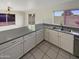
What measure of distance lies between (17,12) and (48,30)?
13.3 ft

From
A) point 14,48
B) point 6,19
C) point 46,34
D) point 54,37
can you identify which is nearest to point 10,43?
point 14,48

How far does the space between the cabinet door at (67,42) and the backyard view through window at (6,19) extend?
4.58 m

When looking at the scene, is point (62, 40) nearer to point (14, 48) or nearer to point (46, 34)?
point (46, 34)

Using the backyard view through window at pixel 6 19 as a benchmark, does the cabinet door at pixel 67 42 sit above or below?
below

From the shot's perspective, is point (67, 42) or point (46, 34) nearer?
point (67, 42)

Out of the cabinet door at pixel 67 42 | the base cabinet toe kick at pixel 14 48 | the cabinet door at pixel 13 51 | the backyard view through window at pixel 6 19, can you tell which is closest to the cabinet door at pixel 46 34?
the cabinet door at pixel 67 42

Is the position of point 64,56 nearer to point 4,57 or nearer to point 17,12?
point 4,57

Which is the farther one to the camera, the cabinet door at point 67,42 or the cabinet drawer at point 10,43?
the cabinet door at point 67,42

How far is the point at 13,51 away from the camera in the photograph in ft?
Answer: 8.98

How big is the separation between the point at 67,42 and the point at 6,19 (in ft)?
17.6

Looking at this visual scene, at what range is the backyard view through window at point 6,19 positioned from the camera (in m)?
7.08

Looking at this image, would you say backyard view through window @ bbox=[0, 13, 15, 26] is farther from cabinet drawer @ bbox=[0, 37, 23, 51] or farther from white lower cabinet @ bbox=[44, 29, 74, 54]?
cabinet drawer @ bbox=[0, 37, 23, 51]

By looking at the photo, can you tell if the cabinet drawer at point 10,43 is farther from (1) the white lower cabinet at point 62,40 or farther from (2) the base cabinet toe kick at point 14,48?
(1) the white lower cabinet at point 62,40

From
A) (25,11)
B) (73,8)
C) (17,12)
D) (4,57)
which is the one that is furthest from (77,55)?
(17,12)
